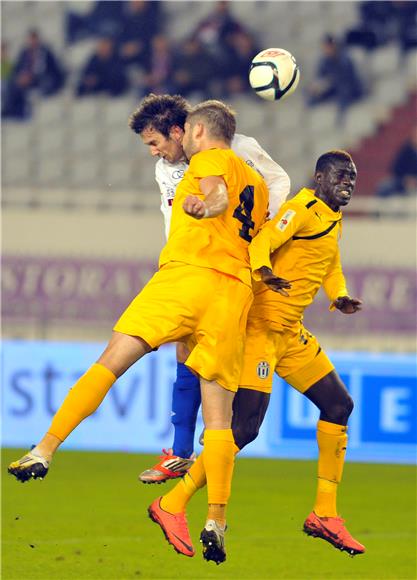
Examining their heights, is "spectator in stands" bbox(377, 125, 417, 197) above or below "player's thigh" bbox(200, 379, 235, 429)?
above

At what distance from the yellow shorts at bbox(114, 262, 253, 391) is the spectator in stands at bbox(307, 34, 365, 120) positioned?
11461mm

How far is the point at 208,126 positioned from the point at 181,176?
0.56 metres

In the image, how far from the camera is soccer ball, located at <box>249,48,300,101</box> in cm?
731

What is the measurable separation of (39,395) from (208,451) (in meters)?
7.37

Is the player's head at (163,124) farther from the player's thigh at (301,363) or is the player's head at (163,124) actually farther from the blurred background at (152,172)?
the blurred background at (152,172)

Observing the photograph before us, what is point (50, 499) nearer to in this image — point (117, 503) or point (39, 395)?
point (117, 503)

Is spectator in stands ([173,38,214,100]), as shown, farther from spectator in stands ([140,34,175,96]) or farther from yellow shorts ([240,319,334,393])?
yellow shorts ([240,319,334,393])

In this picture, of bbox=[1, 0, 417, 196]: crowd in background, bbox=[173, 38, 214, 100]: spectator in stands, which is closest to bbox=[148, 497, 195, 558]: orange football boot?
bbox=[1, 0, 417, 196]: crowd in background

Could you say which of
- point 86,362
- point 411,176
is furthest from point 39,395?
point 411,176

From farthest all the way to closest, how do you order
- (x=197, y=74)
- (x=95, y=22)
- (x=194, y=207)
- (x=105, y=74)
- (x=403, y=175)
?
(x=95, y=22), (x=105, y=74), (x=197, y=74), (x=403, y=175), (x=194, y=207)

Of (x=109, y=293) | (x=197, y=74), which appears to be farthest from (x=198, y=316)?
(x=197, y=74)

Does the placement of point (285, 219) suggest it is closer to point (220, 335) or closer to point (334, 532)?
point (220, 335)

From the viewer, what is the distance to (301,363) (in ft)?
24.3

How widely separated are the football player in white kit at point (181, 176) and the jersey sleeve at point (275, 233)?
93mm
